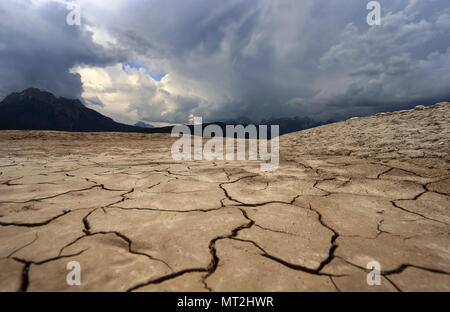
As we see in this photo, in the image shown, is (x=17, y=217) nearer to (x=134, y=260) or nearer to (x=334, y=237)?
(x=134, y=260)

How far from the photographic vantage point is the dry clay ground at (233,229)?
787mm

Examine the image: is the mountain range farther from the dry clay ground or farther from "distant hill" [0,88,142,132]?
the dry clay ground

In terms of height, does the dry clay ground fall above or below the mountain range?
below

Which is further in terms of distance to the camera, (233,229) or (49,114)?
(49,114)

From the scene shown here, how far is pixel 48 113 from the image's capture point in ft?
196

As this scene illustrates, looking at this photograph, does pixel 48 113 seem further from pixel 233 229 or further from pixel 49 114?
pixel 233 229

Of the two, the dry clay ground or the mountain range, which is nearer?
the dry clay ground

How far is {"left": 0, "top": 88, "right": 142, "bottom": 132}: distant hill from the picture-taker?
55325 millimetres

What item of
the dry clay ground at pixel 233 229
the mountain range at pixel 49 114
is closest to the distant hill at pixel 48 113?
the mountain range at pixel 49 114

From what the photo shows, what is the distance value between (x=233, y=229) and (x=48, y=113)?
8158 centimetres

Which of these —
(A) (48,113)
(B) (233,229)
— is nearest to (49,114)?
(A) (48,113)

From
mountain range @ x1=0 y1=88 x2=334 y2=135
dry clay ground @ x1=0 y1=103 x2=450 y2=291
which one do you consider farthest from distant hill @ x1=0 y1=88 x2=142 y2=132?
dry clay ground @ x1=0 y1=103 x2=450 y2=291

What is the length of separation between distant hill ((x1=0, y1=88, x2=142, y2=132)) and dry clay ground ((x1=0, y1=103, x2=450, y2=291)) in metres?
59.6
